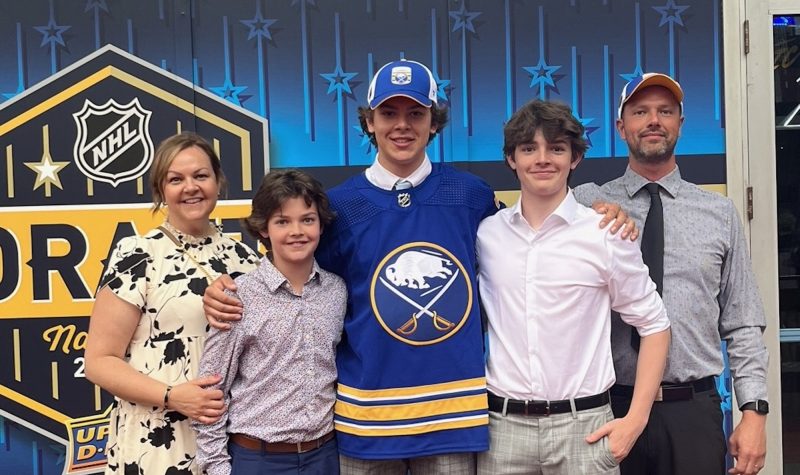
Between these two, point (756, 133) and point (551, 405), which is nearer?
point (551, 405)

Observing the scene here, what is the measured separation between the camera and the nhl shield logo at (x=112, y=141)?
9.25 ft

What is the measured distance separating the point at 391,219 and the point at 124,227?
146cm

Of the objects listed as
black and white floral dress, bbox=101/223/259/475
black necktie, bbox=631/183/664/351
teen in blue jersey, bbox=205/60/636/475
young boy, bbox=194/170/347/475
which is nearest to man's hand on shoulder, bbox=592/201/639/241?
black necktie, bbox=631/183/664/351

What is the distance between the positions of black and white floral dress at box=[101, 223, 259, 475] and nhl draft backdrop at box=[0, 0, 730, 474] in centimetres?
102

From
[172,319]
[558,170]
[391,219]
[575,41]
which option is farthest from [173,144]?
[575,41]

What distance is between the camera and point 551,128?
1782 mm

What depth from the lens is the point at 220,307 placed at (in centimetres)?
174

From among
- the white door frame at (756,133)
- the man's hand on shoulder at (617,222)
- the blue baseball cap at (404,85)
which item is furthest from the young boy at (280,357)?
the white door frame at (756,133)

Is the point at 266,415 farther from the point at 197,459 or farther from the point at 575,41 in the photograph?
the point at 575,41

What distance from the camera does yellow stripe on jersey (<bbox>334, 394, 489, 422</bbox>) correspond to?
179 centimetres

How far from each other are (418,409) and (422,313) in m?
0.25

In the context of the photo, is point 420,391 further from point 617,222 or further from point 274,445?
point 617,222

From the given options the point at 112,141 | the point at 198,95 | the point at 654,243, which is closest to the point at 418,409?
the point at 654,243

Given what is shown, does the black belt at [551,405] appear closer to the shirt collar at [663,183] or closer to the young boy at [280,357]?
the young boy at [280,357]
